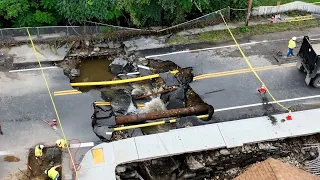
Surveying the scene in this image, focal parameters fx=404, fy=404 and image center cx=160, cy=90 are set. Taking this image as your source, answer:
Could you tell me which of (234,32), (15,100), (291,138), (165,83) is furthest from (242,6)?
(15,100)

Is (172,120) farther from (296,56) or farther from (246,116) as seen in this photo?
(296,56)

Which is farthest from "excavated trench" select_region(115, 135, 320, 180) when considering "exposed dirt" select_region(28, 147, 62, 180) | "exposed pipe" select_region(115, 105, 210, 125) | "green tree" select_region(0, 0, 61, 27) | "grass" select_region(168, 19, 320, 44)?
"green tree" select_region(0, 0, 61, 27)

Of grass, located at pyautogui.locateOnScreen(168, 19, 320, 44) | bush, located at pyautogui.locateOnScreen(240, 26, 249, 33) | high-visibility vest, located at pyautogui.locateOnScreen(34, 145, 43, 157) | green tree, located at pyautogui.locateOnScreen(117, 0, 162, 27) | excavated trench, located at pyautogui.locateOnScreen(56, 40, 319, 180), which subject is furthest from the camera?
bush, located at pyautogui.locateOnScreen(240, 26, 249, 33)

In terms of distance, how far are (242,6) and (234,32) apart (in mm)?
1710

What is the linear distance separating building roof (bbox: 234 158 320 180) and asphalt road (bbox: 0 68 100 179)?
6.74 metres

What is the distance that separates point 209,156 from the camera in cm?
1677

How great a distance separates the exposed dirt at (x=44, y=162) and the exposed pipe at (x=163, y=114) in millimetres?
3015

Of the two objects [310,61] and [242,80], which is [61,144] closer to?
[242,80]

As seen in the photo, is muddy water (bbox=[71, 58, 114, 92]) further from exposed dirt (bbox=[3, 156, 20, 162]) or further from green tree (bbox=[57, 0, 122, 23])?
exposed dirt (bbox=[3, 156, 20, 162])

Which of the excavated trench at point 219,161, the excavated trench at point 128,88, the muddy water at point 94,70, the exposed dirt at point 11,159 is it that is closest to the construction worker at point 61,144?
the excavated trench at point 128,88

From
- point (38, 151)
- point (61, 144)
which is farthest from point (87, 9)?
point (38, 151)

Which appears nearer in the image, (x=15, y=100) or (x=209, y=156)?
(x=209, y=156)

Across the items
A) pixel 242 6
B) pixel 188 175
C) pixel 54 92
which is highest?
pixel 242 6

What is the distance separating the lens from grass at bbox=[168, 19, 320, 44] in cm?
2192
